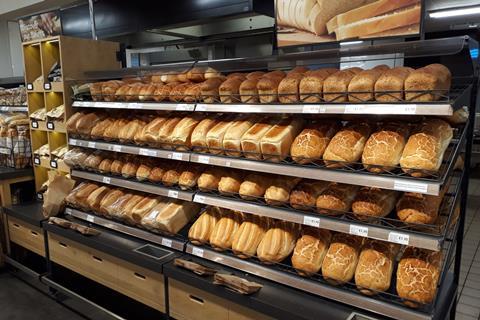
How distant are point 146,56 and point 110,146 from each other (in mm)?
2562

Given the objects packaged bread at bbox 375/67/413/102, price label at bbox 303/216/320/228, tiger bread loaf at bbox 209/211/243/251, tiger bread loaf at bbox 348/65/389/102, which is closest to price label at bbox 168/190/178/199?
Answer: tiger bread loaf at bbox 209/211/243/251

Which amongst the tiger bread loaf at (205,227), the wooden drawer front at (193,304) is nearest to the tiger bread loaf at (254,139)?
the tiger bread loaf at (205,227)

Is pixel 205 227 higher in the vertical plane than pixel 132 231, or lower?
higher

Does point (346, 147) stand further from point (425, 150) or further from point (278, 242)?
point (278, 242)

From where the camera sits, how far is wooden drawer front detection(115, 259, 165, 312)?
2439 millimetres

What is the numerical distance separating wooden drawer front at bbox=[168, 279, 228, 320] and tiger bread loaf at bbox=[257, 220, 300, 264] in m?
0.37

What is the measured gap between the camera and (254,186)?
2117mm

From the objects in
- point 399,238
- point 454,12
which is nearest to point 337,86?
point 399,238

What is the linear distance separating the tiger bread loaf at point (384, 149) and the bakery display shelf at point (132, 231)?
134 cm

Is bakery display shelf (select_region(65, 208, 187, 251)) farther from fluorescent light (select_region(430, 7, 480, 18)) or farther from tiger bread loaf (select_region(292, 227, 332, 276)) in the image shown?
fluorescent light (select_region(430, 7, 480, 18))

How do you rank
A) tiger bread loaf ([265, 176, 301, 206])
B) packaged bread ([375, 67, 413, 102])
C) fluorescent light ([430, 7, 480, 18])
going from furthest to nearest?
fluorescent light ([430, 7, 480, 18]) → tiger bread loaf ([265, 176, 301, 206]) → packaged bread ([375, 67, 413, 102])

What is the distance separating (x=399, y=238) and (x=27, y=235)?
131 inches

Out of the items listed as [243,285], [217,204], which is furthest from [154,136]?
[243,285]

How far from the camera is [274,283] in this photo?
6.63ft
